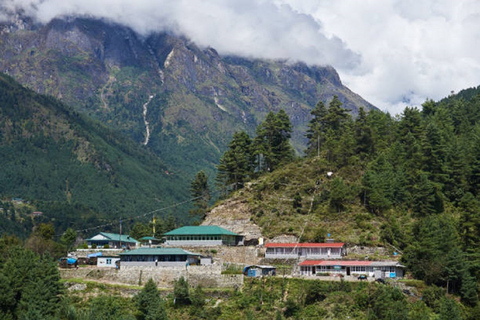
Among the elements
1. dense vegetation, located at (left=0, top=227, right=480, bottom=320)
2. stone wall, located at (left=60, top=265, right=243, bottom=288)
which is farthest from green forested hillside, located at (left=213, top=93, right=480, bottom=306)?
stone wall, located at (left=60, top=265, right=243, bottom=288)

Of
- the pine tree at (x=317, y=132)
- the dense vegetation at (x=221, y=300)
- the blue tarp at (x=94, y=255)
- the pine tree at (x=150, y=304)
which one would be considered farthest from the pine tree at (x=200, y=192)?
the pine tree at (x=150, y=304)

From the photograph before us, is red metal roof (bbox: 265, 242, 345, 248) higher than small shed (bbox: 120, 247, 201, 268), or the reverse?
red metal roof (bbox: 265, 242, 345, 248)

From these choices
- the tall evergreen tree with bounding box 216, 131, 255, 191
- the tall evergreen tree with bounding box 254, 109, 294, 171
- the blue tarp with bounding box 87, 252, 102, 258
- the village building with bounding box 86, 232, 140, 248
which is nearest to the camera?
the blue tarp with bounding box 87, 252, 102, 258

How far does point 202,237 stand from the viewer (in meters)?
105

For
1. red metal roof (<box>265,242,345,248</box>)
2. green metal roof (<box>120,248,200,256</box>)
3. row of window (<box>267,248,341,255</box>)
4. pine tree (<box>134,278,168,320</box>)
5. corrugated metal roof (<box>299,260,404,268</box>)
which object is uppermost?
red metal roof (<box>265,242,345,248</box>)

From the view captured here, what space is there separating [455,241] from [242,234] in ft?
119

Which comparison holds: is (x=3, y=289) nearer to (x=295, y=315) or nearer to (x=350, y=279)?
(x=295, y=315)

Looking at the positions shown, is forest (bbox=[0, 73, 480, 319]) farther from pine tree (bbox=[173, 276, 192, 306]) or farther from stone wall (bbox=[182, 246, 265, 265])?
stone wall (bbox=[182, 246, 265, 265])

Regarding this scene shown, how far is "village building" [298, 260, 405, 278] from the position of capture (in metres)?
87.8

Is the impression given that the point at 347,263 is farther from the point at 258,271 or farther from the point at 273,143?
the point at 273,143

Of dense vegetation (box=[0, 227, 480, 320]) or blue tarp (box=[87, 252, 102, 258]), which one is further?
blue tarp (box=[87, 252, 102, 258])

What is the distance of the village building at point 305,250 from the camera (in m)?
97.0

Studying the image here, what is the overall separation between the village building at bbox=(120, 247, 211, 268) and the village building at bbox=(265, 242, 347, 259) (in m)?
11.9

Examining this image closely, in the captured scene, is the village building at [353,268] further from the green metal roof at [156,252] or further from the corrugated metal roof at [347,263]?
the green metal roof at [156,252]
